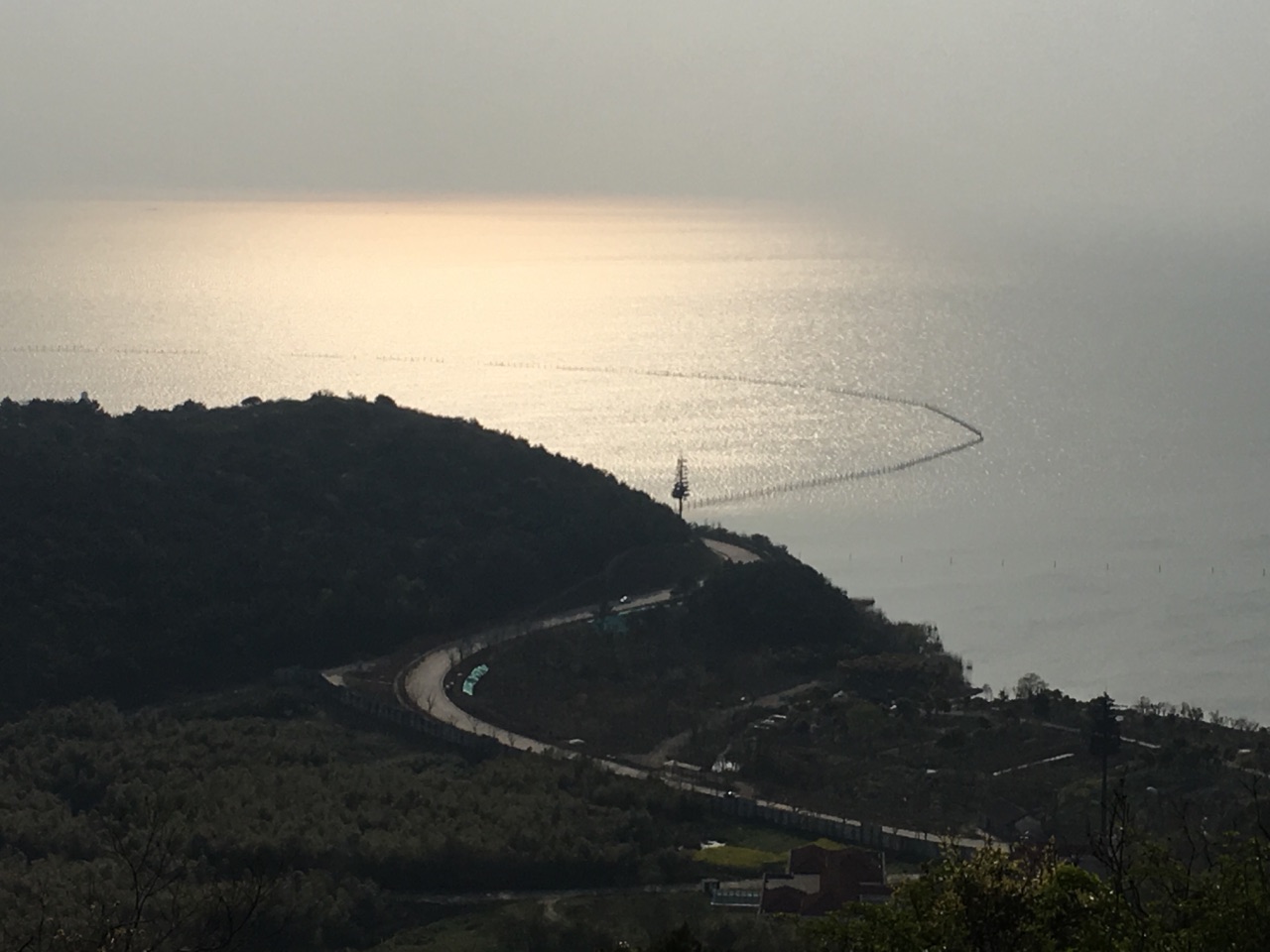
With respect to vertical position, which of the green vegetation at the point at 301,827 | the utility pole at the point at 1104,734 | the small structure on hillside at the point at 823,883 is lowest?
the green vegetation at the point at 301,827

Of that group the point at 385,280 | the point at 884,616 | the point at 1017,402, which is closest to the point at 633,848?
the point at 884,616

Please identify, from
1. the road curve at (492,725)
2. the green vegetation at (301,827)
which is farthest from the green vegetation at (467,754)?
the road curve at (492,725)

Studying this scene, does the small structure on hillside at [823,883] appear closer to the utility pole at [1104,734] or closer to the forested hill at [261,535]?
the utility pole at [1104,734]

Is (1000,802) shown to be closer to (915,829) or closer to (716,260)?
(915,829)

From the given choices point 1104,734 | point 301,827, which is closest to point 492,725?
point 301,827

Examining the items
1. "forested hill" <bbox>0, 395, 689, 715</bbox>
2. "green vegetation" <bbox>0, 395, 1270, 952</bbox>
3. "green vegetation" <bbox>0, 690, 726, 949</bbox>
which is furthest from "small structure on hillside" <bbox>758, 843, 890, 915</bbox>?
"forested hill" <bbox>0, 395, 689, 715</bbox>

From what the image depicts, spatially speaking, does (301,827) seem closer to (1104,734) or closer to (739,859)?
(739,859)
